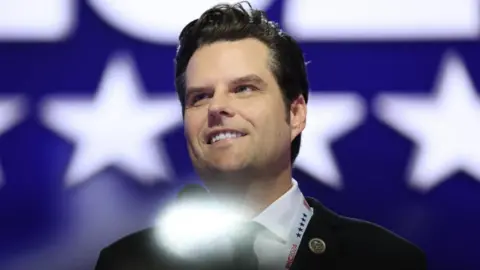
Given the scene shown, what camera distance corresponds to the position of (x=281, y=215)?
1.13m

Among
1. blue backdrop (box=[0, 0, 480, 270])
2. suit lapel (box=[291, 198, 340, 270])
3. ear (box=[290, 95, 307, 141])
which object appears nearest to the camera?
suit lapel (box=[291, 198, 340, 270])

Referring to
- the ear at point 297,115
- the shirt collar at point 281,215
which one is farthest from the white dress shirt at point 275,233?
the ear at point 297,115

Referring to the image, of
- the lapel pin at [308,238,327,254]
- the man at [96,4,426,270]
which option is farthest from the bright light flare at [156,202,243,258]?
the lapel pin at [308,238,327,254]

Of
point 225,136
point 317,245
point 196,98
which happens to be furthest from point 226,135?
point 317,245

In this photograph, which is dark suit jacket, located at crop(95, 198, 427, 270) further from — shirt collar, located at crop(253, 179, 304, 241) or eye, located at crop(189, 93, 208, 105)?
eye, located at crop(189, 93, 208, 105)

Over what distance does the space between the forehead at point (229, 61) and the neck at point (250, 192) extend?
0.54ft

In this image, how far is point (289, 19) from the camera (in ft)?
4.49

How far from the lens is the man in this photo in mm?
1090

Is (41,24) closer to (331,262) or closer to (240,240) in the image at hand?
(240,240)

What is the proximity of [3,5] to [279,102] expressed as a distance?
0.65m

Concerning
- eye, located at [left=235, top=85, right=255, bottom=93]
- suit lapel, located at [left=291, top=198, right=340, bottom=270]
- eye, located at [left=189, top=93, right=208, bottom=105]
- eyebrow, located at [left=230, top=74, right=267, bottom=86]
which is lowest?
suit lapel, located at [left=291, top=198, right=340, bottom=270]

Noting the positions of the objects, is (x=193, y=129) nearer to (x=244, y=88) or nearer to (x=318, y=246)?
(x=244, y=88)

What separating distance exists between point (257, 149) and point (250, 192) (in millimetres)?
82

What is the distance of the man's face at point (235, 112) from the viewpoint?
1.08 m
